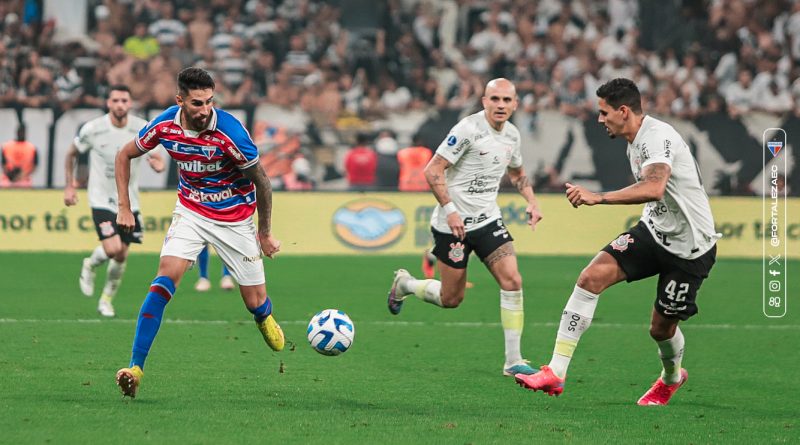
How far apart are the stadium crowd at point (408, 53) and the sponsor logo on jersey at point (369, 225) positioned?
10.9 feet

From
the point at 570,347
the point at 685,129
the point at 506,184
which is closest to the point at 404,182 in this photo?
the point at 506,184

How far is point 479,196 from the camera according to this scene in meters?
10.3

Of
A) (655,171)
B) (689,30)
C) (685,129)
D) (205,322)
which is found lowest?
(205,322)

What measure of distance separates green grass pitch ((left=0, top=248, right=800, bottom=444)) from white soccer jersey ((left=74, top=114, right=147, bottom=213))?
3.99ft

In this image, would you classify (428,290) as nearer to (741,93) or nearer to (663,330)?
(663,330)

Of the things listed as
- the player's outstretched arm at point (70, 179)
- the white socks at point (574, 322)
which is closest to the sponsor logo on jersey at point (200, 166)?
the white socks at point (574, 322)

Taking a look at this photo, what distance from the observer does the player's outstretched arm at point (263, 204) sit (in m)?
8.16

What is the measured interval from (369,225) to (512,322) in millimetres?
10816

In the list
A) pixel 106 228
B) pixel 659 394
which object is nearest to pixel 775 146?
pixel 106 228

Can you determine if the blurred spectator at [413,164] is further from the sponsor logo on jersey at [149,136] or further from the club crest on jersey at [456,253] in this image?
the sponsor logo on jersey at [149,136]

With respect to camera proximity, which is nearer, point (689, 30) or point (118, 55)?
point (118, 55)

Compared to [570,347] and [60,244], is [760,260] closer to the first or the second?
[60,244]

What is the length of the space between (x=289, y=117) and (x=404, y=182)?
274 centimetres

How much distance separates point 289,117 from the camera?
76.1 feet
